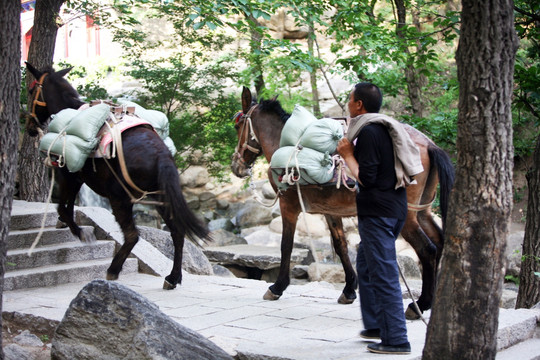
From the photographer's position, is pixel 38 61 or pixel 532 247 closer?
pixel 532 247

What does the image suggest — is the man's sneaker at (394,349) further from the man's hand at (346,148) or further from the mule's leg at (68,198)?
the mule's leg at (68,198)

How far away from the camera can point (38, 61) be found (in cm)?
1066

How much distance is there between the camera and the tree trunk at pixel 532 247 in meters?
7.29

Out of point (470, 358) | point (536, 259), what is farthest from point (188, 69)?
point (470, 358)

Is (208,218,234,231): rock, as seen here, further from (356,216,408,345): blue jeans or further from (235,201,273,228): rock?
(356,216,408,345): blue jeans

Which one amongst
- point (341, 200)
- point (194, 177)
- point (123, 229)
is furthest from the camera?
point (194, 177)

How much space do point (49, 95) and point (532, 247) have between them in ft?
21.2

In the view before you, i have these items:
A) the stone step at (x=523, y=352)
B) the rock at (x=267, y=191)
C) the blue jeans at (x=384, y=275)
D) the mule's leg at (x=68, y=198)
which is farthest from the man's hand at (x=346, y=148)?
the rock at (x=267, y=191)

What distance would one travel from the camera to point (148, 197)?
7.53 metres

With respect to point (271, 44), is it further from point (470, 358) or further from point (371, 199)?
point (470, 358)

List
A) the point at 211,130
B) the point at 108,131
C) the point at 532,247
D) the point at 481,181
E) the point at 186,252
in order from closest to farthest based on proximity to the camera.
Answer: the point at 481,181 → the point at 532,247 → the point at 108,131 → the point at 186,252 → the point at 211,130

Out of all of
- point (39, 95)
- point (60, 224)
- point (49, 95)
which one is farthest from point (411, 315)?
point (39, 95)

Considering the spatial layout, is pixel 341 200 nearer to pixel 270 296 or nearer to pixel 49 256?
pixel 270 296

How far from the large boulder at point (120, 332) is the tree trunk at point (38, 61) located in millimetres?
6838
